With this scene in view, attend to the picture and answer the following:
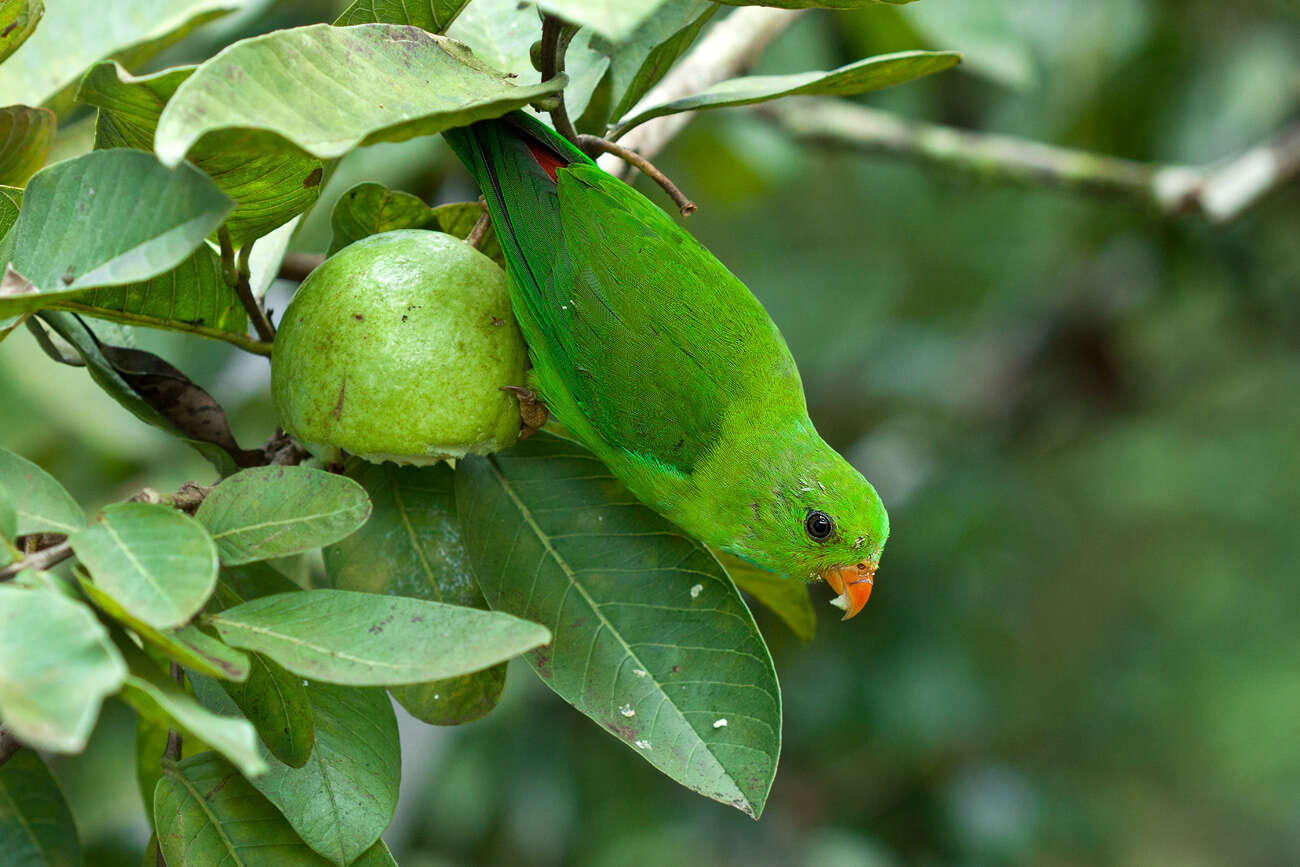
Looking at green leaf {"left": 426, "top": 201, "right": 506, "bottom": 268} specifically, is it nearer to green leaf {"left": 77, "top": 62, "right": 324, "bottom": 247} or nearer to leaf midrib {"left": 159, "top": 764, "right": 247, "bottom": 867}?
green leaf {"left": 77, "top": 62, "right": 324, "bottom": 247}

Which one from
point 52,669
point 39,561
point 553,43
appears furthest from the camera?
point 553,43

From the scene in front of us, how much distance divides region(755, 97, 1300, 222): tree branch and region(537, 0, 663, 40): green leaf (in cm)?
234

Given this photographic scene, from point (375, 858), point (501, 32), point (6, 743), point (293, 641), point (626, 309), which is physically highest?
point (501, 32)

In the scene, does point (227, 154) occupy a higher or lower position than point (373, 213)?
higher

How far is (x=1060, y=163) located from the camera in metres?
3.12

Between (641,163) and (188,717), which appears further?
(641,163)

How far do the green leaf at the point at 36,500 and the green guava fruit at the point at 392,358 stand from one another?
0.93ft

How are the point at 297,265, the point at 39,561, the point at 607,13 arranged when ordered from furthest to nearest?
the point at 297,265
the point at 39,561
the point at 607,13

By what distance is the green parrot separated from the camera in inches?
62.6

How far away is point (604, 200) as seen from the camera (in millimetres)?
1619

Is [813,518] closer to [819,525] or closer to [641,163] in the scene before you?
[819,525]

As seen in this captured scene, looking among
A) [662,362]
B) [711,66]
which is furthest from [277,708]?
[711,66]

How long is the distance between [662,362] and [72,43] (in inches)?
45.0

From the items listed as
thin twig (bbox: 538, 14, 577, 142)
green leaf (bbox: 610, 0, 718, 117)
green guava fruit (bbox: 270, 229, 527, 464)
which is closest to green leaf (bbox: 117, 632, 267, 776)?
green guava fruit (bbox: 270, 229, 527, 464)
